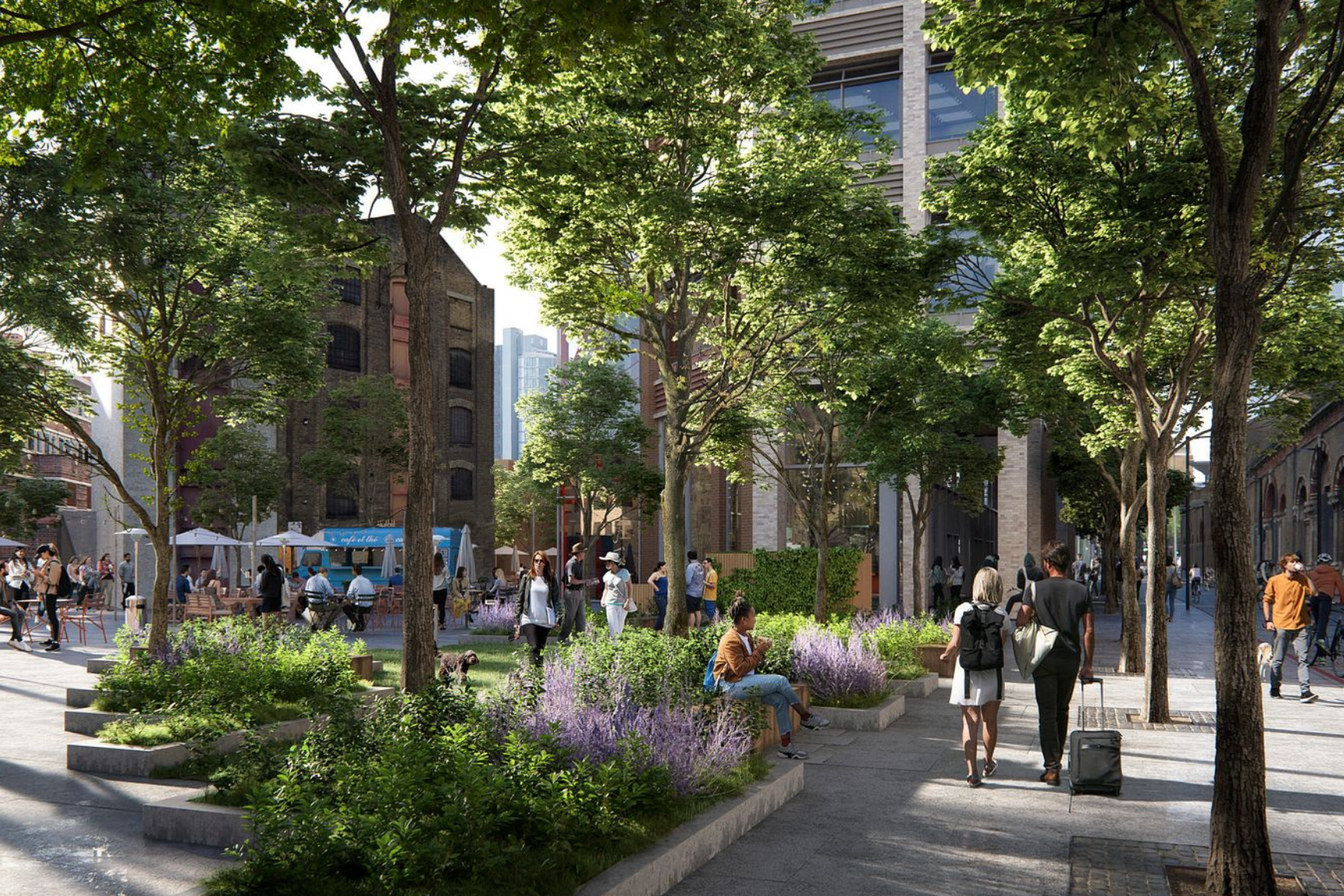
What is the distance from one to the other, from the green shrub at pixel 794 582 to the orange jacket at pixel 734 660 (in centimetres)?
1894

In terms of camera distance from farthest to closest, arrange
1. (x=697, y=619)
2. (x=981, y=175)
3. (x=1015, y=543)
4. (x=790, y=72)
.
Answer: (x=1015, y=543), (x=697, y=619), (x=790, y=72), (x=981, y=175)

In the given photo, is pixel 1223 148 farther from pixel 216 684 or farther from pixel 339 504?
pixel 339 504

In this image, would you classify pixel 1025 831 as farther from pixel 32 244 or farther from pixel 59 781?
pixel 32 244

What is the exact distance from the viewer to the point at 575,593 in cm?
1847

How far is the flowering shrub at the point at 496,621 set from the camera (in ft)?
80.8

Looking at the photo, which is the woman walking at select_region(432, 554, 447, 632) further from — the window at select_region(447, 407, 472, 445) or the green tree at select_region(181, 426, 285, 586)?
the window at select_region(447, 407, 472, 445)

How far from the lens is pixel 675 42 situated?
24.5 ft

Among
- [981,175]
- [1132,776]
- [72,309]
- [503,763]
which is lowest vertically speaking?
[1132,776]

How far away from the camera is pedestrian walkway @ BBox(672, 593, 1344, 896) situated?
6523mm

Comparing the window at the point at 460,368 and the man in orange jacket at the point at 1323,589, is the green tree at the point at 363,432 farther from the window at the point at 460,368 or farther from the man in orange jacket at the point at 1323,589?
the man in orange jacket at the point at 1323,589

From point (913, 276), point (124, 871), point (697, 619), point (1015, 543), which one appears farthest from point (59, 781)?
point (1015, 543)

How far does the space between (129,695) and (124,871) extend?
5.00 m

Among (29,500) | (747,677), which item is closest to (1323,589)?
(747,677)

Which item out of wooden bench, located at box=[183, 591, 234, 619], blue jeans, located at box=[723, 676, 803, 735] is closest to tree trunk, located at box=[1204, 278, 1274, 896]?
blue jeans, located at box=[723, 676, 803, 735]
